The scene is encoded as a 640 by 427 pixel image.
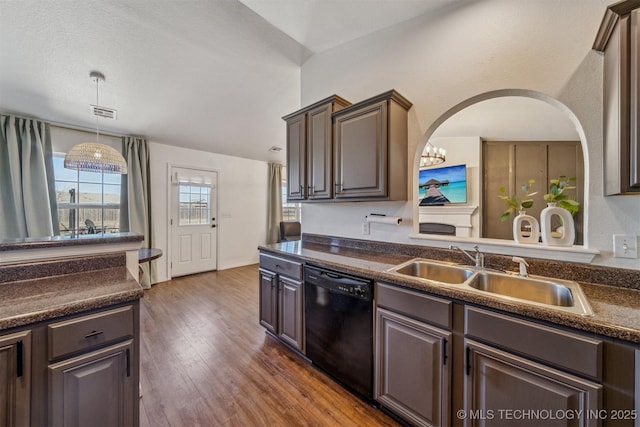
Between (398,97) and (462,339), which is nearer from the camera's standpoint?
(462,339)

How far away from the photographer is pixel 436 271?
172cm

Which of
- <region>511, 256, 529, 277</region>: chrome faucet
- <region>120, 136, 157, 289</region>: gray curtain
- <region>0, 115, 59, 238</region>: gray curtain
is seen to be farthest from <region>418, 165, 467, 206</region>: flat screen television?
<region>0, 115, 59, 238</region>: gray curtain

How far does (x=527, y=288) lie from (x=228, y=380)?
2.10m

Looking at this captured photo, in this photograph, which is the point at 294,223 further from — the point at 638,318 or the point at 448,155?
the point at 638,318

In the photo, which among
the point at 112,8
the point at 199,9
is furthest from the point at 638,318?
the point at 112,8

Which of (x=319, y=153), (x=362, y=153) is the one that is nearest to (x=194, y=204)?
(x=319, y=153)

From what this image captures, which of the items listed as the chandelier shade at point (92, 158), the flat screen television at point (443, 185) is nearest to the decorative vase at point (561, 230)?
the flat screen television at point (443, 185)

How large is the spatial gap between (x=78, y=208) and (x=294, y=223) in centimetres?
374

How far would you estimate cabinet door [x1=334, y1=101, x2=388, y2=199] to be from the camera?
1816mm

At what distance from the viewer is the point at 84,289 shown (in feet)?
3.83

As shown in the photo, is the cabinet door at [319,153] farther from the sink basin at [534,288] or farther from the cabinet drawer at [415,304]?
Result: the sink basin at [534,288]

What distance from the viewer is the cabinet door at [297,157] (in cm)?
235

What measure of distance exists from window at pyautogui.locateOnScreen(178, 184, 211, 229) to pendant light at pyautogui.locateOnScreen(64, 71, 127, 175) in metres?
1.98

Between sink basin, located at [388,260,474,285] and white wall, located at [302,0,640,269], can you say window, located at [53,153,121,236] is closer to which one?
white wall, located at [302,0,640,269]
